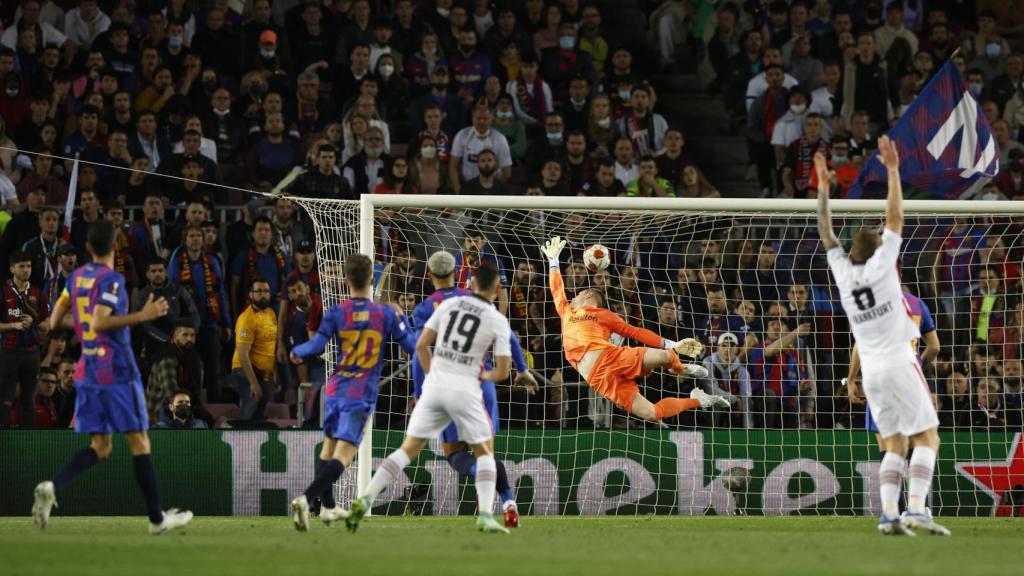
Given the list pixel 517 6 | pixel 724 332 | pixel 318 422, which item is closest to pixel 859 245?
pixel 724 332

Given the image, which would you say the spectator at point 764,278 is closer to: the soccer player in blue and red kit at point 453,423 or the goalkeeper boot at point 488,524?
the soccer player in blue and red kit at point 453,423

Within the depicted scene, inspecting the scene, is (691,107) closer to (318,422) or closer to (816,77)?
(816,77)

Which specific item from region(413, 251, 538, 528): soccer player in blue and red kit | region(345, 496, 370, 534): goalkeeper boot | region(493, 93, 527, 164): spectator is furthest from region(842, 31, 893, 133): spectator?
region(345, 496, 370, 534): goalkeeper boot

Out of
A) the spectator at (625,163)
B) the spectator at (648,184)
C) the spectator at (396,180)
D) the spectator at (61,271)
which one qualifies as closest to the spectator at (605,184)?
the spectator at (648,184)

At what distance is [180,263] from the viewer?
15.9 meters

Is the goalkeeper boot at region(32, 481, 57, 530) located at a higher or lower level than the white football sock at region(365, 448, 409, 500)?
lower

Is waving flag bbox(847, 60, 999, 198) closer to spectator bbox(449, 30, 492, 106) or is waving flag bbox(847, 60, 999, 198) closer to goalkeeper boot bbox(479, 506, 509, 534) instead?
spectator bbox(449, 30, 492, 106)

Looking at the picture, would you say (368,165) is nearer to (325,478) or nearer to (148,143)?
(148,143)

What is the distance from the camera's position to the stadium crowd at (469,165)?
1539 centimetres

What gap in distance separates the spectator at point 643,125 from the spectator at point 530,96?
109 centimetres

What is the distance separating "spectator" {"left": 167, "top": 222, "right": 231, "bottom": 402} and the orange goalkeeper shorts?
4602 mm

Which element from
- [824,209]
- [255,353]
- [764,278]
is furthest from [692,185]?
[824,209]

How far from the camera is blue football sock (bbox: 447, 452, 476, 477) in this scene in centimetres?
1088

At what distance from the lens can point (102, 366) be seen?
9336mm
